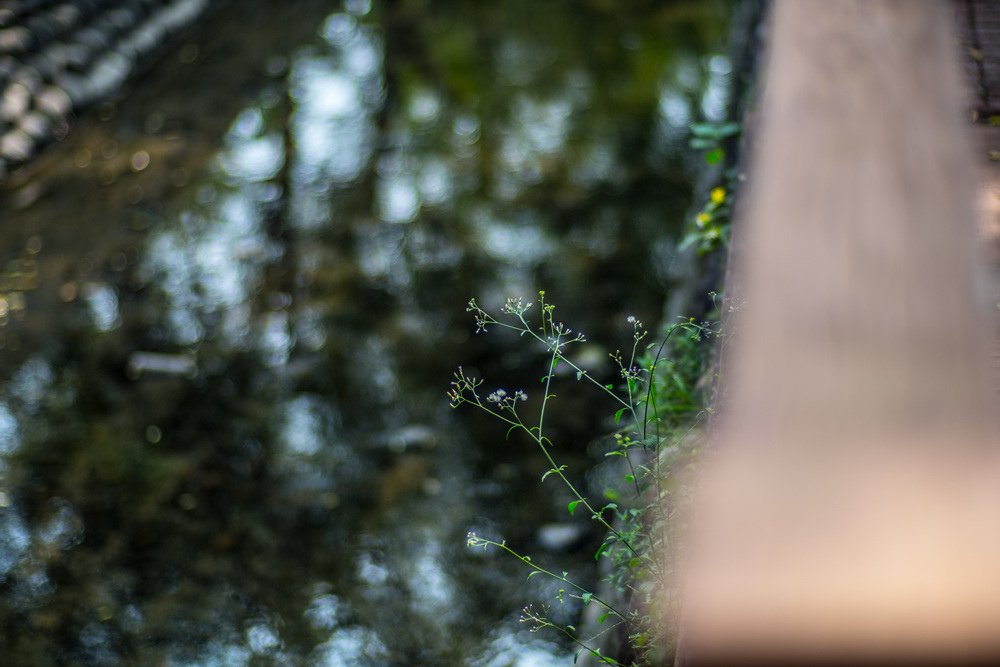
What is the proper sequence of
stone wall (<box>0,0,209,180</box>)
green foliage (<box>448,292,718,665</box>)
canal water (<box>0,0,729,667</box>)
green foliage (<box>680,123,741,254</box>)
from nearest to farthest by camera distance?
1. green foliage (<box>448,292,718,665</box>)
2. canal water (<box>0,0,729,667</box>)
3. green foliage (<box>680,123,741,254</box>)
4. stone wall (<box>0,0,209,180</box>)

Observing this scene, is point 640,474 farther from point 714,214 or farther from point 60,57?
A: point 60,57

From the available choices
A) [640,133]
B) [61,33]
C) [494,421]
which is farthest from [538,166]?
[61,33]

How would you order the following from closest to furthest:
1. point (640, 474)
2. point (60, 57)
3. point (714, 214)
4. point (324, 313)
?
point (640, 474)
point (714, 214)
point (324, 313)
point (60, 57)

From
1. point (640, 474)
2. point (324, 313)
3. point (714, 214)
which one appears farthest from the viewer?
point (324, 313)

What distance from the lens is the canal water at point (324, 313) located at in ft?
8.41

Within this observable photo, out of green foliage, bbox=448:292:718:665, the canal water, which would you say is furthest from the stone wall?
green foliage, bbox=448:292:718:665

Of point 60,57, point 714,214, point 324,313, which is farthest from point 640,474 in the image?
point 60,57

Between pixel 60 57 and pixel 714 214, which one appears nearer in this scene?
pixel 714 214

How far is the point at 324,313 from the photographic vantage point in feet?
11.6

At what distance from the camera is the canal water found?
8.41ft

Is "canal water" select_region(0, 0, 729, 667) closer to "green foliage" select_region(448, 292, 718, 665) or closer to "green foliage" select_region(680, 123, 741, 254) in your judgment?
"green foliage" select_region(448, 292, 718, 665)

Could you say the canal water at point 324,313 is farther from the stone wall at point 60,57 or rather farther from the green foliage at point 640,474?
the green foliage at point 640,474

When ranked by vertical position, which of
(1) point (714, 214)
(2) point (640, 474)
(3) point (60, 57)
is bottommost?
(2) point (640, 474)

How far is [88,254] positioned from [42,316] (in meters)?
0.42
